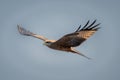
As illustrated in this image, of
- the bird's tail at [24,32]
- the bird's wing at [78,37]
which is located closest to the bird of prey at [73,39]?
the bird's wing at [78,37]

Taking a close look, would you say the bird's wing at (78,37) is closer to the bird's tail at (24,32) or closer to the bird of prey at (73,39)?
the bird of prey at (73,39)

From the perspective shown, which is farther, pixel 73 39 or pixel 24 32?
pixel 24 32

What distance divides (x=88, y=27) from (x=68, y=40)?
113 centimetres

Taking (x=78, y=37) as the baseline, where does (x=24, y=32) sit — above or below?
above

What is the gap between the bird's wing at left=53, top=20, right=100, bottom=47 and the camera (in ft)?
37.5

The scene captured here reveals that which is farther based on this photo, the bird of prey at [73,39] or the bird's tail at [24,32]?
the bird's tail at [24,32]

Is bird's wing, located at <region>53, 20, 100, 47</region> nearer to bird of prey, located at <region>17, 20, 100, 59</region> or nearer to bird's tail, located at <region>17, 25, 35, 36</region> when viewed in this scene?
bird of prey, located at <region>17, 20, 100, 59</region>

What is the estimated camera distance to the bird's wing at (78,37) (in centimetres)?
1143

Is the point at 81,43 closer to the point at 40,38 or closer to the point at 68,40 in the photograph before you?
the point at 68,40

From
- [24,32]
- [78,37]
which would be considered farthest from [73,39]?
[24,32]

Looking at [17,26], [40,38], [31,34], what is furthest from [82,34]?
[17,26]

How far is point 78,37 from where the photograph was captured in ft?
38.0

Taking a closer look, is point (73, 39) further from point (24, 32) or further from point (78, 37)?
point (24, 32)

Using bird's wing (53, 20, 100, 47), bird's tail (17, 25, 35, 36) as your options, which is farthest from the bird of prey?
bird's tail (17, 25, 35, 36)
